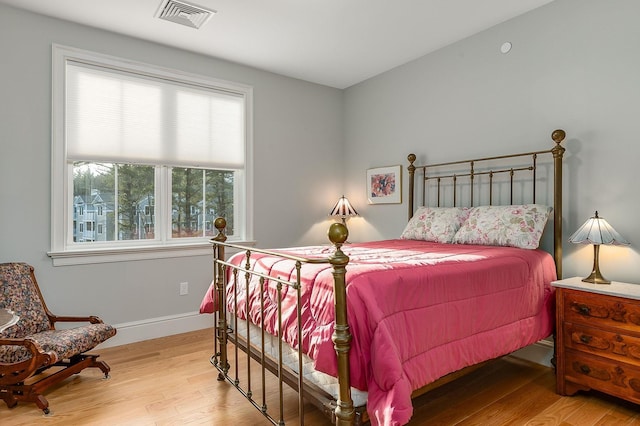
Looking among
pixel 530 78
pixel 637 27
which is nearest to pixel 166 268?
pixel 530 78

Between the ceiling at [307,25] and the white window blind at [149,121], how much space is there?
399 millimetres

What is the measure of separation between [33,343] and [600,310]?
3243 mm

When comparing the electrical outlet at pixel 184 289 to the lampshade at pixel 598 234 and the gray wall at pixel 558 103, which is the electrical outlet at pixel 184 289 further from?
the lampshade at pixel 598 234

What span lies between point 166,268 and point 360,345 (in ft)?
8.24

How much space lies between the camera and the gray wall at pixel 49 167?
2.79m

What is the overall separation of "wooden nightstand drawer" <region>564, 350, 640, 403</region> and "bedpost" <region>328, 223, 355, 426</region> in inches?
62.9

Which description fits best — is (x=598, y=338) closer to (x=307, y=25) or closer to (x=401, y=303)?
(x=401, y=303)

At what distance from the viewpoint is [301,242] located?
14.3ft

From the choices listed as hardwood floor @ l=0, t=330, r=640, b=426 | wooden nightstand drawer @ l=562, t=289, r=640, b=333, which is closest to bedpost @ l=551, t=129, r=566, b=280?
wooden nightstand drawer @ l=562, t=289, r=640, b=333

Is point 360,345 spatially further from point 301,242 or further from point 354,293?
point 301,242

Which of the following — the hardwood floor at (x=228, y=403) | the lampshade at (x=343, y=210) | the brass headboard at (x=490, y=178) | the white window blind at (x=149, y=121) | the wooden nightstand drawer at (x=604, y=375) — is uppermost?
the white window blind at (x=149, y=121)

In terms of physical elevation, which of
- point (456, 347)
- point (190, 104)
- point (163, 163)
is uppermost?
point (190, 104)

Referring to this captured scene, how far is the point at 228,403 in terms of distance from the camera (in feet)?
7.24

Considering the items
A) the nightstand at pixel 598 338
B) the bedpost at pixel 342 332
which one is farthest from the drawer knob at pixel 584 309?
the bedpost at pixel 342 332
